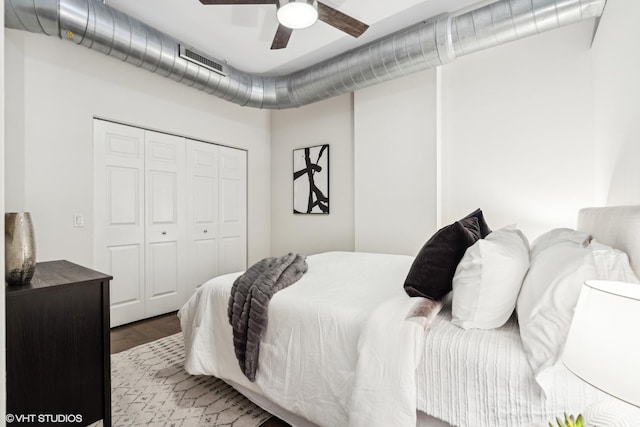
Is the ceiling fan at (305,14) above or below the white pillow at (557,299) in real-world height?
above

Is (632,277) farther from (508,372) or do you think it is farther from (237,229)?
(237,229)

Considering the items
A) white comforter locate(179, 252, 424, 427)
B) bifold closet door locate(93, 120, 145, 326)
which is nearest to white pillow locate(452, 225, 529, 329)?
white comforter locate(179, 252, 424, 427)

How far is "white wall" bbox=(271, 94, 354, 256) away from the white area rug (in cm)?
219

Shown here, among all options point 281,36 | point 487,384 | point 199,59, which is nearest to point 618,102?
point 487,384

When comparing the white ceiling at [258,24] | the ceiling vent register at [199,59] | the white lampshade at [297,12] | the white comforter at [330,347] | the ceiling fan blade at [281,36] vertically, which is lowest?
the white comforter at [330,347]

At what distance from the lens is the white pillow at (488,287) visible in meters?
1.27

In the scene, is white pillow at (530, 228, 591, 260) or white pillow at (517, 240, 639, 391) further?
white pillow at (530, 228, 591, 260)

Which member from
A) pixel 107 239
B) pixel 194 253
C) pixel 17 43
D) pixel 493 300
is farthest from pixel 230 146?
pixel 493 300

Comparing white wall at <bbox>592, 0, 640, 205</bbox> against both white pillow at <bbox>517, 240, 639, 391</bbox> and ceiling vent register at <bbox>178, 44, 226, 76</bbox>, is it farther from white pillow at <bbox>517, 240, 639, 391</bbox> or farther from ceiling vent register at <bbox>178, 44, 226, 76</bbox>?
ceiling vent register at <bbox>178, 44, 226, 76</bbox>

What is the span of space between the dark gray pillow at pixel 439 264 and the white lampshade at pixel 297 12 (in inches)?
62.7

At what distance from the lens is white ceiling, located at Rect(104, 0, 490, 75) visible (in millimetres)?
2623

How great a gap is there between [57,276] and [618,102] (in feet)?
9.96

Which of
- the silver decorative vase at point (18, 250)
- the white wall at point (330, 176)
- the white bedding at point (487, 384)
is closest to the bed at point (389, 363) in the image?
the white bedding at point (487, 384)

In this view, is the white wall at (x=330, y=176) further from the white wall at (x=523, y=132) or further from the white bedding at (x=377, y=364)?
the white bedding at (x=377, y=364)
